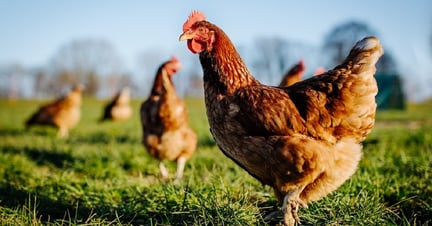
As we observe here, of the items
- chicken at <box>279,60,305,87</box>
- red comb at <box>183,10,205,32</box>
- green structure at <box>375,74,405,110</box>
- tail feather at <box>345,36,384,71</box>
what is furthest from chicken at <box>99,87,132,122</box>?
green structure at <box>375,74,405,110</box>

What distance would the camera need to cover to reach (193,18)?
139 inches

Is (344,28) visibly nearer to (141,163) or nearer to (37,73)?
(141,163)

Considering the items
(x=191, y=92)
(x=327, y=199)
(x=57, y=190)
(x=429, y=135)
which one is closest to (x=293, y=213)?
(x=327, y=199)

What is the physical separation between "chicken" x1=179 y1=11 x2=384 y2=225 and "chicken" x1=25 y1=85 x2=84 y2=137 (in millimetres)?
10130

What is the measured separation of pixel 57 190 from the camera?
4098 mm

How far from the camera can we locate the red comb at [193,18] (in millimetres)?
3387

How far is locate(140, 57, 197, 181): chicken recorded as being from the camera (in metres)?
5.56

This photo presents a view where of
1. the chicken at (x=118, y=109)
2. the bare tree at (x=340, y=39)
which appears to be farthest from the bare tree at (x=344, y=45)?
the chicken at (x=118, y=109)

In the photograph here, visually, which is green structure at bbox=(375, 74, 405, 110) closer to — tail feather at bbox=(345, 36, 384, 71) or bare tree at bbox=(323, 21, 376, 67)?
bare tree at bbox=(323, 21, 376, 67)

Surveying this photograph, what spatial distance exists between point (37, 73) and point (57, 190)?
5446 cm

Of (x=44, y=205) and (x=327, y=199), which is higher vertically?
(x=327, y=199)

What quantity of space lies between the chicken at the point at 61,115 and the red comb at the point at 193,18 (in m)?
9.54

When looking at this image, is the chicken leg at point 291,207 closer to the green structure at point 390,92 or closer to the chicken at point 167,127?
the chicken at point 167,127

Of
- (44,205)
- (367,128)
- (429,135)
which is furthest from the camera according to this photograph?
(429,135)
